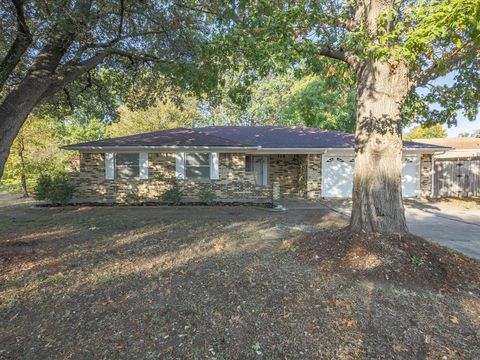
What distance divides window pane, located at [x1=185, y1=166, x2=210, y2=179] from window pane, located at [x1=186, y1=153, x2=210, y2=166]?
179 millimetres

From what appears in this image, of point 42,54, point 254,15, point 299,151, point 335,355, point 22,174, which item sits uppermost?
point 254,15

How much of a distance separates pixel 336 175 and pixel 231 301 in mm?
11779

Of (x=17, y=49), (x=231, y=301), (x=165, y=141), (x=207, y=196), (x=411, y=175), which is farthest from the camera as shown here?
(x=411, y=175)

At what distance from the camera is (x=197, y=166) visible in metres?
12.8

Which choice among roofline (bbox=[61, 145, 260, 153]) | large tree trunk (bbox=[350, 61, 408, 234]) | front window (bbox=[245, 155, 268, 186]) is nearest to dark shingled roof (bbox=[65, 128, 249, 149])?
roofline (bbox=[61, 145, 260, 153])

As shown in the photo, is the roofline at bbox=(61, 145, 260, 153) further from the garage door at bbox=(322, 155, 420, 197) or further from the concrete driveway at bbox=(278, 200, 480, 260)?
the garage door at bbox=(322, 155, 420, 197)

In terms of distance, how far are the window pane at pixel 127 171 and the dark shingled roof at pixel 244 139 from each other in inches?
43.8

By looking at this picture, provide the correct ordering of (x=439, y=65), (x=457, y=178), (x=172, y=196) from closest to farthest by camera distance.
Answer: (x=439, y=65) → (x=172, y=196) → (x=457, y=178)

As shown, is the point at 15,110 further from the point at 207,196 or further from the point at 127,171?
the point at 127,171

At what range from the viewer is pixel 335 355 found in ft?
8.50

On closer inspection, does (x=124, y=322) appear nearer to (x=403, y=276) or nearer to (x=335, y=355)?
(x=335, y=355)

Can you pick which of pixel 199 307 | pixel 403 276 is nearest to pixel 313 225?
pixel 403 276

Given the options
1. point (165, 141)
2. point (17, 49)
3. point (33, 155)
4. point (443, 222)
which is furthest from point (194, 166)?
point (443, 222)

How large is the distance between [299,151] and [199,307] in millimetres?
10931
